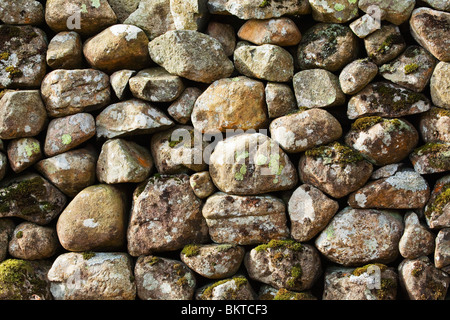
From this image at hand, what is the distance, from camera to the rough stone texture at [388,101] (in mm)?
3900

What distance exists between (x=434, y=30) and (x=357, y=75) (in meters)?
0.75

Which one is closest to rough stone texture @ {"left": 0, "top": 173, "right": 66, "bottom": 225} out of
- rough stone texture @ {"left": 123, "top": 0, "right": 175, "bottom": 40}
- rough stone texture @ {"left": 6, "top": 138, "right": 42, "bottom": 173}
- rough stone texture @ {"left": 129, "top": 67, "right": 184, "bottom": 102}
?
rough stone texture @ {"left": 6, "top": 138, "right": 42, "bottom": 173}

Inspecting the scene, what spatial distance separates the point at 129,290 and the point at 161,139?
1.54 m

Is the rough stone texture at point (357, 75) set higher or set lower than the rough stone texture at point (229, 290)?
higher

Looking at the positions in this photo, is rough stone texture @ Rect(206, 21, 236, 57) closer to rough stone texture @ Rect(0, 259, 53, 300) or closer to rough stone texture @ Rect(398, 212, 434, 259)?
rough stone texture @ Rect(398, 212, 434, 259)

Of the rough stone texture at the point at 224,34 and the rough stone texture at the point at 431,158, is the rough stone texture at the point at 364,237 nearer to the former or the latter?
the rough stone texture at the point at 431,158

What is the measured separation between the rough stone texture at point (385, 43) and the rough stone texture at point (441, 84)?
38 cm

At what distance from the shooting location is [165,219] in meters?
4.17

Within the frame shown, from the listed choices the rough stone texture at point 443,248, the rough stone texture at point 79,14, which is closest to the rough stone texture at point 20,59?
the rough stone texture at point 79,14

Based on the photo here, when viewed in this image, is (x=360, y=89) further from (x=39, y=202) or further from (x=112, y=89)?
(x=39, y=202)

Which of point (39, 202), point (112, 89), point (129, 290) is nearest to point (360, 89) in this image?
point (112, 89)

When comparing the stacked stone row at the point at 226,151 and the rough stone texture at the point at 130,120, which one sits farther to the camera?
the rough stone texture at the point at 130,120

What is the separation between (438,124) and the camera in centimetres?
384

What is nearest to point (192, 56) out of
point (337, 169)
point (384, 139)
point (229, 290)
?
point (337, 169)
